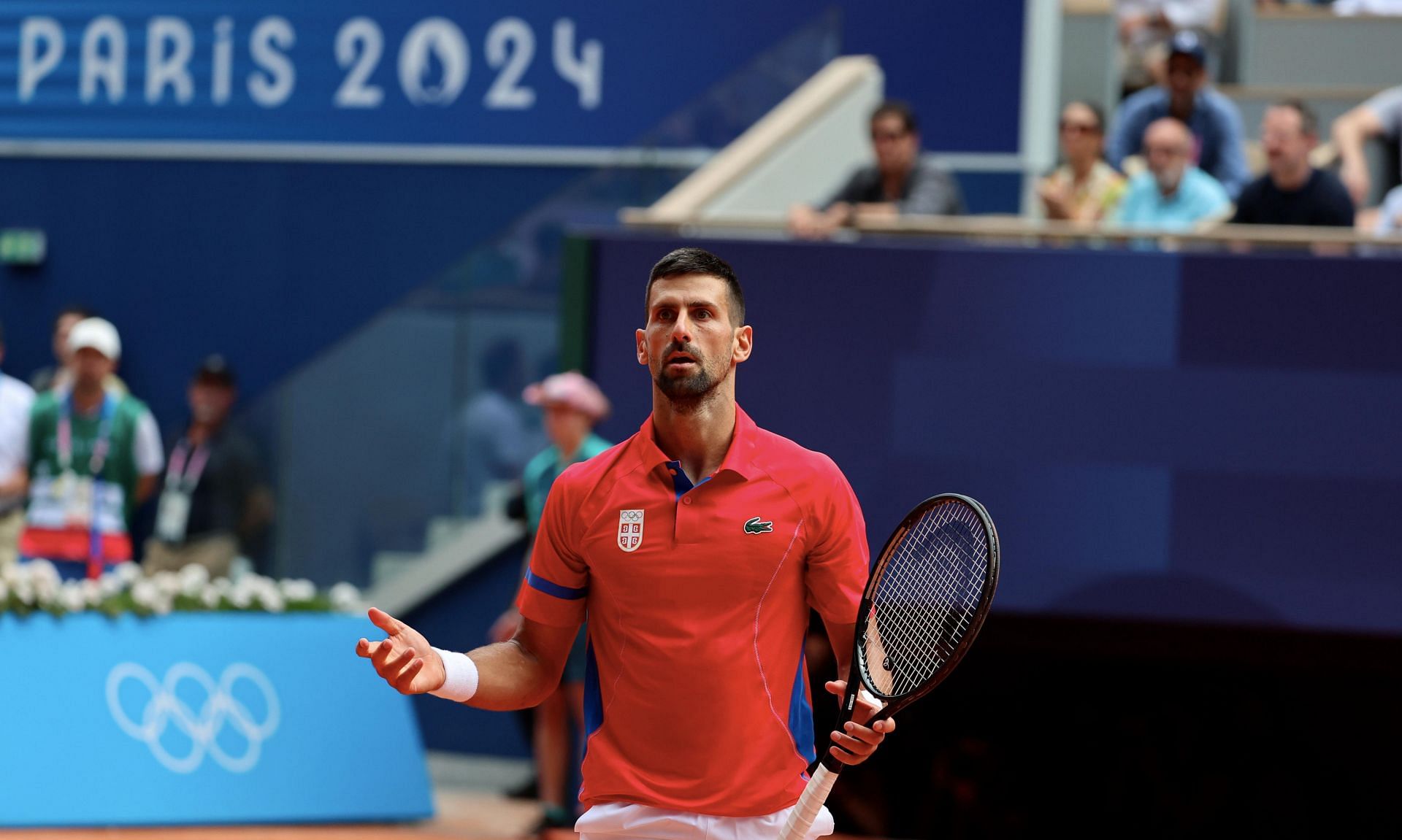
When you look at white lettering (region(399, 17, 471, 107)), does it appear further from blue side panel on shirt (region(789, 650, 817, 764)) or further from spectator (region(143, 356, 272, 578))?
blue side panel on shirt (region(789, 650, 817, 764))

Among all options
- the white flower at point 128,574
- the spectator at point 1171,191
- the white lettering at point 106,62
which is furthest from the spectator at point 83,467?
the spectator at point 1171,191

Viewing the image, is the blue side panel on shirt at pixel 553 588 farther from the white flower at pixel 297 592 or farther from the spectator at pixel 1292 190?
the white flower at pixel 297 592

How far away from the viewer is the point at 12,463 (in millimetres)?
9781

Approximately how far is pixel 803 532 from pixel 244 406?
677 centimetres

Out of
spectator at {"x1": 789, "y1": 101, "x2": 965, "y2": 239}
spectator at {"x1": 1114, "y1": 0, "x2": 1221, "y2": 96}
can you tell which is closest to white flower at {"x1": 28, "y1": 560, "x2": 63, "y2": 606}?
spectator at {"x1": 789, "y1": 101, "x2": 965, "y2": 239}

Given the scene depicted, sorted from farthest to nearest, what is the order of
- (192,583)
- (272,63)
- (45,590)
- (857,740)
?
(272,63) < (192,583) < (45,590) < (857,740)

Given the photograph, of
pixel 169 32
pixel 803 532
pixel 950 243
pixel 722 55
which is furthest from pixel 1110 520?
pixel 169 32

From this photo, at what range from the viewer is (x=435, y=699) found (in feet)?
33.9

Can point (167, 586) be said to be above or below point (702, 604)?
below

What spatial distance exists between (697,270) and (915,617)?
82 cm

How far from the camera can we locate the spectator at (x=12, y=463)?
9734 mm

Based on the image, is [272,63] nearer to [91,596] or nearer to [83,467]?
[83,467]

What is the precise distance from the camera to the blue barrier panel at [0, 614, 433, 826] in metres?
8.02

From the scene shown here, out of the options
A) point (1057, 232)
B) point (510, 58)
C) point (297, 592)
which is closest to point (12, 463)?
point (297, 592)
